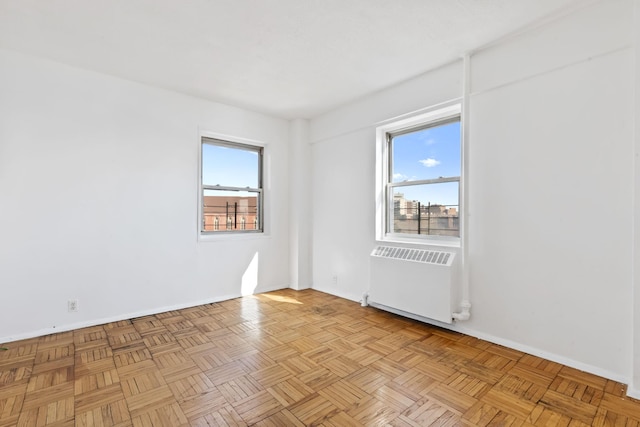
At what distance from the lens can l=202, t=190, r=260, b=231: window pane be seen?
3994 millimetres

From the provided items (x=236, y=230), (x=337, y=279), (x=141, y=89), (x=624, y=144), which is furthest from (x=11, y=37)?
(x=624, y=144)

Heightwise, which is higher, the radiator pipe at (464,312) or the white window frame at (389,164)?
the white window frame at (389,164)

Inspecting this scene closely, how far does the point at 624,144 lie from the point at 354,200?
100 inches

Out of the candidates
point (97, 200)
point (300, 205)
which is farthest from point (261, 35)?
point (300, 205)

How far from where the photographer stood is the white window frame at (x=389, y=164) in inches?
121

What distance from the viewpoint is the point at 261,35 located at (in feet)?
8.02

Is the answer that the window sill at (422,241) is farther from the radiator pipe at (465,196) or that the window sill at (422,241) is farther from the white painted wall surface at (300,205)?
the white painted wall surface at (300,205)

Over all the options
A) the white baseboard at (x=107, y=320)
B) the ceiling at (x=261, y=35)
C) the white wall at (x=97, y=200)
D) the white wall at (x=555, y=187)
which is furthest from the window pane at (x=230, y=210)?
the white wall at (x=555, y=187)

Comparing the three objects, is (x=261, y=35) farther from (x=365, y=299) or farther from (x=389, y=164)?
(x=365, y=299)

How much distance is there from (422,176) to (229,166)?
2.54 metres

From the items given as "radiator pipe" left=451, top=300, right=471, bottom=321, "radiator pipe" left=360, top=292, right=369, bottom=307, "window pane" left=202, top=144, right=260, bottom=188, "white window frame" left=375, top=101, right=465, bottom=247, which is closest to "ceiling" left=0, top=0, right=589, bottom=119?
"white window frame" left=375, top=101, right=465, bottom=247

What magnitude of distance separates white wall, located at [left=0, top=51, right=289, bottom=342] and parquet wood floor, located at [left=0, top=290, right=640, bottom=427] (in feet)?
1.31

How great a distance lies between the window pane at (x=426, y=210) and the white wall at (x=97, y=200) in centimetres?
219

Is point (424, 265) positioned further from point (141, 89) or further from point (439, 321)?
point (141, 89)
